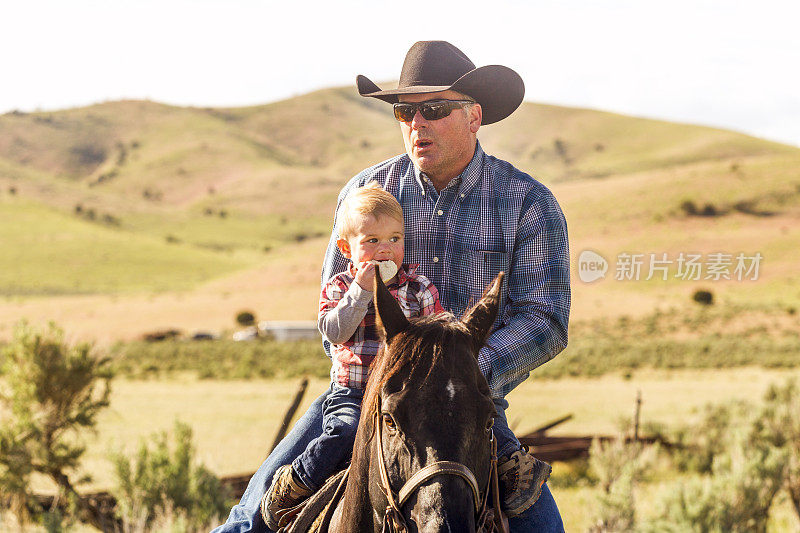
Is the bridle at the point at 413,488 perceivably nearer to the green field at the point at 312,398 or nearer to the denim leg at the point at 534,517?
the denim leg at the point at 534,517

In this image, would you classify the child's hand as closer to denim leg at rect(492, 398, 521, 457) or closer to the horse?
the horse

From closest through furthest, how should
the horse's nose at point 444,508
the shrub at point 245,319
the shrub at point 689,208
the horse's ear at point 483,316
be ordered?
the horse's nose at point 444,508
the horse's ear at point 483,316
the shrub at point 245,319
the shrub at point 689,208

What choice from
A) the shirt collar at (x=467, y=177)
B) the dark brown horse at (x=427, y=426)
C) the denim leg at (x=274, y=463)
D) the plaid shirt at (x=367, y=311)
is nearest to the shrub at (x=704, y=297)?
the shirt collar at (x=467, y=177)

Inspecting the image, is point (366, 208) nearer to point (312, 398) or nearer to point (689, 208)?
point (312, 398)

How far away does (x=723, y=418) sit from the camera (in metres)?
20.1

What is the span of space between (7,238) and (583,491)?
104 metres

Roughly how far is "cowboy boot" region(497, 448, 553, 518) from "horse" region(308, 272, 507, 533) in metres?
0.42

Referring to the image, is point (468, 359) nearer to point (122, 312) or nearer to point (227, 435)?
point (227, 435)

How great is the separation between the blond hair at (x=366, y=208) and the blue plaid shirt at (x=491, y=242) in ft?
1.45

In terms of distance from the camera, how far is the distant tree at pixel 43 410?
1081 cm

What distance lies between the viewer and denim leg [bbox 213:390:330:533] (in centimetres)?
390

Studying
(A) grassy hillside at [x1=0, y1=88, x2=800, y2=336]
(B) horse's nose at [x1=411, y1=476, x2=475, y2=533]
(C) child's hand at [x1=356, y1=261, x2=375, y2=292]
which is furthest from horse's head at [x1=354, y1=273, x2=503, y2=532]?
(A) grassy hillside at [x1=0, y1=88, x2=800, y2=336]

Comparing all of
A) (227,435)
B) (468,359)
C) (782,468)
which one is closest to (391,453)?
(468,359)

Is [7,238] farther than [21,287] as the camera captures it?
Yes
